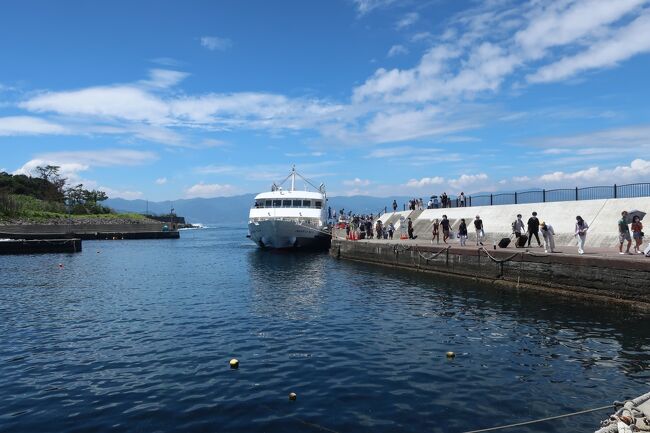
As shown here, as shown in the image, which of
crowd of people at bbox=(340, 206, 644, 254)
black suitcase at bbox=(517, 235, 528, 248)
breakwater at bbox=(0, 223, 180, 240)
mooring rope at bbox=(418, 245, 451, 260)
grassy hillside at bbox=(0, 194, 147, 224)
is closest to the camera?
crowd of people at bbox=(340, 206, 644, 254)

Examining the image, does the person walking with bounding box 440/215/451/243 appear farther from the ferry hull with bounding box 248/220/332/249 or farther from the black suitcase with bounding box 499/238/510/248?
the ferry hull with bounding box 248/220/332/249

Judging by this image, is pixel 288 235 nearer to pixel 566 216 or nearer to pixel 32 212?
pixel 566 216

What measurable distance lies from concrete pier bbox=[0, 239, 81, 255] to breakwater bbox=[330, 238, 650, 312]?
36522 millimetres

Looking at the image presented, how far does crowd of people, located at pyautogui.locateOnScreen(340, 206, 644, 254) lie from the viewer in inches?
726

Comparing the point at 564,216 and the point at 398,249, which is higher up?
the point at 564,216

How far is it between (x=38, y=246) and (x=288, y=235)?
26479 mm

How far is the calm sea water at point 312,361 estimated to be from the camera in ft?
27.0

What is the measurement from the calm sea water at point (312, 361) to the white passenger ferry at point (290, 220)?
74.3 ft

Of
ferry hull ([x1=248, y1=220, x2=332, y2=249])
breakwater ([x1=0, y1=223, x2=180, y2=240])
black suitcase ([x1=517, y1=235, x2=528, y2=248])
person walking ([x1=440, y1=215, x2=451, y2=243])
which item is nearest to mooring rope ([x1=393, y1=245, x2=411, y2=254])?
person walking ([x1=440, y1=215, x2=451, y2=243])

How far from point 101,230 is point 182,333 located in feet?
251

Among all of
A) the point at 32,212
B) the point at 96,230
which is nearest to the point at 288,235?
the point at 96,230

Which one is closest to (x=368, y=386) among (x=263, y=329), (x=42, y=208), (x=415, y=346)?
(x=415, y=346)

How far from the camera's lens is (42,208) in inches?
3740

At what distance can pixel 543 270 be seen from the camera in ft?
64.2
